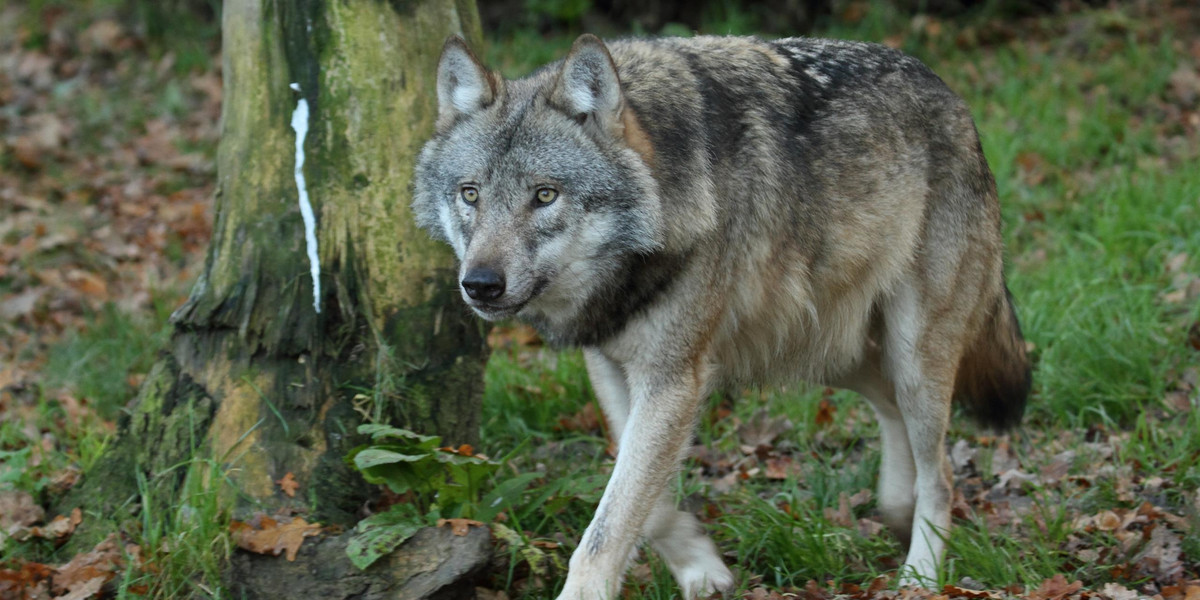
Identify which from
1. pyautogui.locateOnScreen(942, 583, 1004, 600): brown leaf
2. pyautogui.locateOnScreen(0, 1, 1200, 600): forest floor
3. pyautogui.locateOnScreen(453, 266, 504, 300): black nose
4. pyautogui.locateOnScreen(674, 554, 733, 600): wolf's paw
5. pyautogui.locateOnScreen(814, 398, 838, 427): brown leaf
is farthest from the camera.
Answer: pyautogui.locateOnScreen(814, 398, 838, 427): brown leaf

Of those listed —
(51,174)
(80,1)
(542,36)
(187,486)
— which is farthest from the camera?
(80,1)

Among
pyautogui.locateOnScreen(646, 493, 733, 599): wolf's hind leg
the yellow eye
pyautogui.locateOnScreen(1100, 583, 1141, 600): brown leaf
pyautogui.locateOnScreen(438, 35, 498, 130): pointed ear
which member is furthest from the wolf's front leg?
pyautogui.locateOnScreen(1100, 583, 1141, 600): brown leaf

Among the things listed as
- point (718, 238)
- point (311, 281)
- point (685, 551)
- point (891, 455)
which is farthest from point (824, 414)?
point (311, 281)

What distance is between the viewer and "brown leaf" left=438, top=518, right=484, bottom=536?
3.75 m

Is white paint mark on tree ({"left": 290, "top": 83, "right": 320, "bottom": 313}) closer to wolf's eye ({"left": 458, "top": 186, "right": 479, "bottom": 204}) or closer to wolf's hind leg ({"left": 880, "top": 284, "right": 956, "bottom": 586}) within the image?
wolf's eye ({"left": 458, "top": 186, "right": 479, "bottom": 204})

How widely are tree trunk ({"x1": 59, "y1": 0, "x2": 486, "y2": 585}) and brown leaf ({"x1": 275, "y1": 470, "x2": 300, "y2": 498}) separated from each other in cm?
3

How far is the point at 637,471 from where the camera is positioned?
3656 millimetres

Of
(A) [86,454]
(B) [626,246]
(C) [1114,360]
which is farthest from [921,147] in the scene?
(A) [86,454]

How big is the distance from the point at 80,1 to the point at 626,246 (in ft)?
30.5

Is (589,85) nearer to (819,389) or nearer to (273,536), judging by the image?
(273,536)

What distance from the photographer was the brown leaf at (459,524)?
3.75 meters

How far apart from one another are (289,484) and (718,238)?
1.79 meters

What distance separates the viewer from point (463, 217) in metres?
3.68

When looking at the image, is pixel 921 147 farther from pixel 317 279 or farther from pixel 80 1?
pixel 80 1
